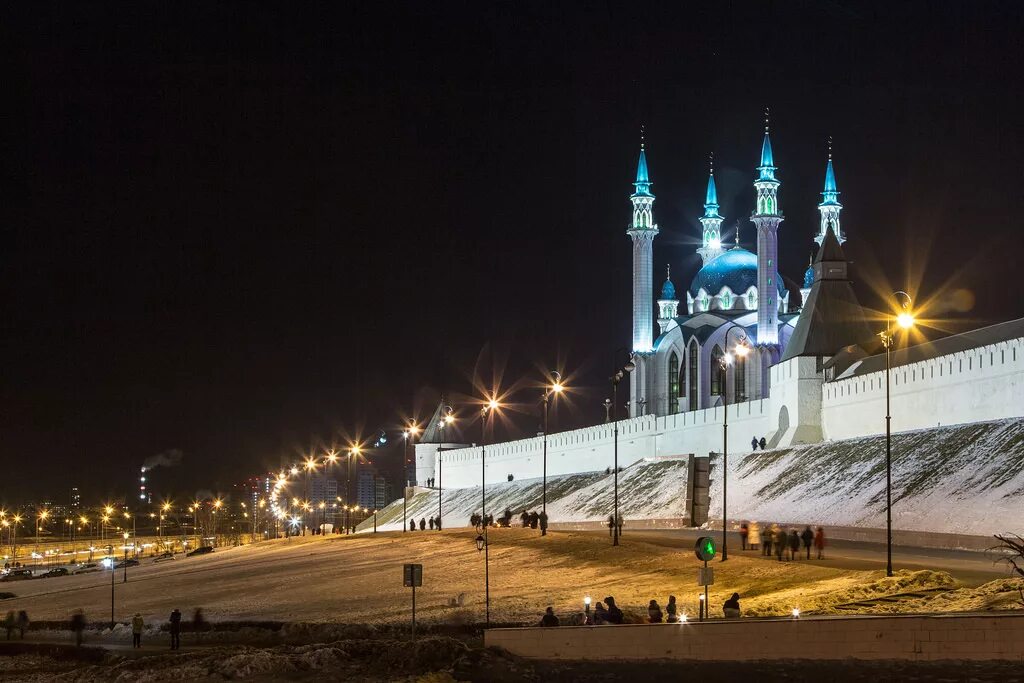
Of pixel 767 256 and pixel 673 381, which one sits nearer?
pixel 767 256

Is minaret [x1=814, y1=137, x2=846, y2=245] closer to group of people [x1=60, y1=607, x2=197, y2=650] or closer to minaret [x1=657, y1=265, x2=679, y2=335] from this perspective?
minaret [x1=657, y1=265, x2=679, y2=335]

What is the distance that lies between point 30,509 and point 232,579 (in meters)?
126

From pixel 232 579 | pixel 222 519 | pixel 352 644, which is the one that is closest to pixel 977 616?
pixel 352 644

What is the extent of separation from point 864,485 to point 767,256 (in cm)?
3820

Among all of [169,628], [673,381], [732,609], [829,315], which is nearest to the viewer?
[732,609]

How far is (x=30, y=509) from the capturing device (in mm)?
161750

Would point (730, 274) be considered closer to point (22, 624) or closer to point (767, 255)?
point (767, 255)

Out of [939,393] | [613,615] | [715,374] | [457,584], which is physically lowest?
[457,584]

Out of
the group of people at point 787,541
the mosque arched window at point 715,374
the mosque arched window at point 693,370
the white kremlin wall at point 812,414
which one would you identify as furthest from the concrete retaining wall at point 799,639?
the mosque arched window at point 693,370

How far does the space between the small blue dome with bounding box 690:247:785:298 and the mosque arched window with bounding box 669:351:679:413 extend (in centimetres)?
684

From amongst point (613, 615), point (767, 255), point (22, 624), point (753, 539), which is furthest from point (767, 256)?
point (613, 615)

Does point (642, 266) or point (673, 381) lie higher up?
point (642, 266)

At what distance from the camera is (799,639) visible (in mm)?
17906

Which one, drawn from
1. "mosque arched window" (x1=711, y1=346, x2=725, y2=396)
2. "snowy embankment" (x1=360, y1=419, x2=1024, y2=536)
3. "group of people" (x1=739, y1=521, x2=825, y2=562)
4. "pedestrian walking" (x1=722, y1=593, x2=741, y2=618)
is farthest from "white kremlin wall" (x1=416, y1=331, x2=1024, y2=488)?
"pedestrian walking" (x1=722, y1=593, x2=741, y2=618)
